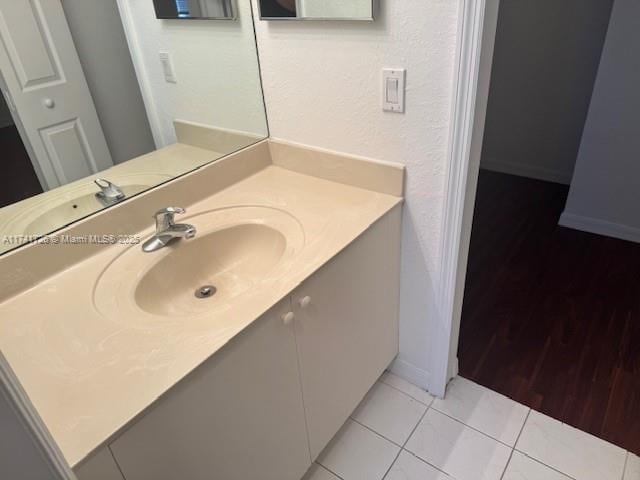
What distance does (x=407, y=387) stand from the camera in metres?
1.67

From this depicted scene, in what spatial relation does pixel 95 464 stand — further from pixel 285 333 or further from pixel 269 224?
pixel 269 224

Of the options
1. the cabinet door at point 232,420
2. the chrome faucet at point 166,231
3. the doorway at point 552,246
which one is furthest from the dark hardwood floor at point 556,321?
the chrome faucet at point 166,231

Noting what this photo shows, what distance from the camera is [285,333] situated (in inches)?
39.9

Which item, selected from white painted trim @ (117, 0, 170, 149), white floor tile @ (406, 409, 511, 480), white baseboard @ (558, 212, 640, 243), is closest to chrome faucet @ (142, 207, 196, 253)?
white painted trim @ (117, 0, 170, 149)

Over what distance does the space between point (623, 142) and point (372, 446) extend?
1958mm

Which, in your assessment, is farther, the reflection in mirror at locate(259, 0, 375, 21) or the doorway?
the doorway

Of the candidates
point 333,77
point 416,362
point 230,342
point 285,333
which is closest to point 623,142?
point 416,362

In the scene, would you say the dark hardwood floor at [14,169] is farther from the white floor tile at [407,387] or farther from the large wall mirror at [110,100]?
the white floor tile at [407,387]

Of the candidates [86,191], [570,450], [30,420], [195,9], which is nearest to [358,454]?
[570,450]

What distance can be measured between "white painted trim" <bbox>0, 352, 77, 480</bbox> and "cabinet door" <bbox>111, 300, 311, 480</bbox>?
1.05 ft

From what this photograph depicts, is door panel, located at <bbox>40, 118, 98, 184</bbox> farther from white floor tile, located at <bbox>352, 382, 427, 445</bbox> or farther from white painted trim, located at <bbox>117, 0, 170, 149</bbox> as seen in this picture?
white floor tile, located at <bbox>352, 382, 427, 445</bbox>

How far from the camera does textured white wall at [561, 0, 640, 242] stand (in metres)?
2.06

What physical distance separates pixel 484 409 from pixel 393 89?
3.73ft

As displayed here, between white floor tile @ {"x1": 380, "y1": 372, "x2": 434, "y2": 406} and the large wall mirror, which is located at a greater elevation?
the large wall mirror
